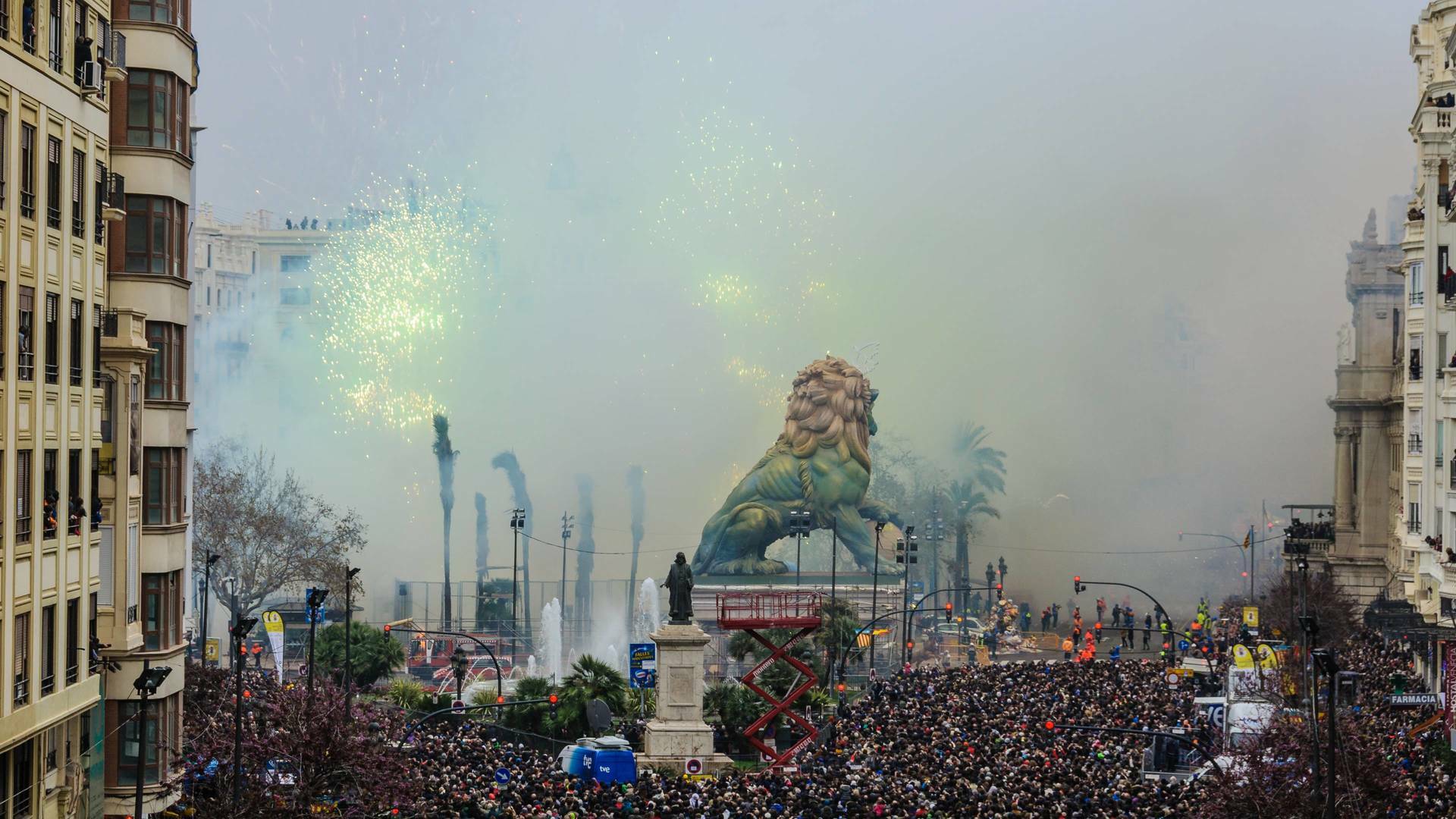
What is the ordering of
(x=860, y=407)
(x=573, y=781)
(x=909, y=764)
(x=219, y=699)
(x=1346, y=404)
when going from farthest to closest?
(x=860, y=407) → (x=1346, y=404) → (x=219, y=699) → (x=909, y=764) → (x=573, y=781)

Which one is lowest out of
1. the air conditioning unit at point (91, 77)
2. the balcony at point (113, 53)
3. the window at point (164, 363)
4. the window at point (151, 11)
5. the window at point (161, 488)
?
the window at point (161, 488)

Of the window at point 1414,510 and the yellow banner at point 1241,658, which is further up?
the window at point 1414,510

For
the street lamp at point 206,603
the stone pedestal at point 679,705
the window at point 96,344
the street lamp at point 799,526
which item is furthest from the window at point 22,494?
the street lamp at point 799,526

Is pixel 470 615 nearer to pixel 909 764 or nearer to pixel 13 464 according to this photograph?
pixel 909 764

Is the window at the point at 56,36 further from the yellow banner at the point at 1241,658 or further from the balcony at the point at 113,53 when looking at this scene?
the yellow banner at the point at 1241,658

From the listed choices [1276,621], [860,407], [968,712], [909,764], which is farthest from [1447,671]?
[860,407]

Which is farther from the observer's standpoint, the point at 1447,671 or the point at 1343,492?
the point at 1343,492

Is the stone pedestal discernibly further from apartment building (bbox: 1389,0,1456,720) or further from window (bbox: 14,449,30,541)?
window (bbox: 14,449,30,541)
